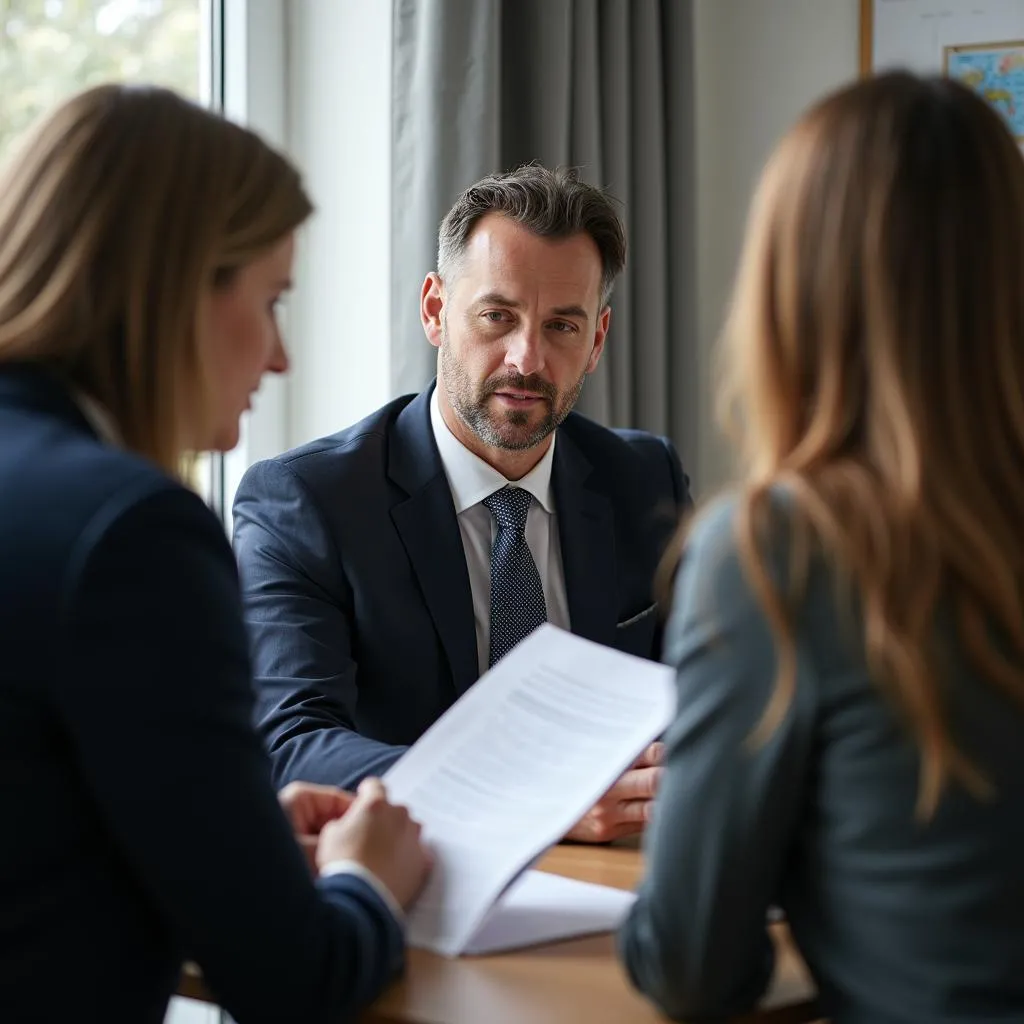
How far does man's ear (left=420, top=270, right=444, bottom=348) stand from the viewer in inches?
88.3

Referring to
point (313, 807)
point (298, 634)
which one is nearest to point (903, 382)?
point (313, 807)

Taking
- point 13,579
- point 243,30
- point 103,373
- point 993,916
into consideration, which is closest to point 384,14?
point 243,30

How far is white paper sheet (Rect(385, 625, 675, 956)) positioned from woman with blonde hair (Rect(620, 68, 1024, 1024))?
8.8 inches

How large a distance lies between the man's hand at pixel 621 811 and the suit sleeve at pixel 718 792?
1.65ft

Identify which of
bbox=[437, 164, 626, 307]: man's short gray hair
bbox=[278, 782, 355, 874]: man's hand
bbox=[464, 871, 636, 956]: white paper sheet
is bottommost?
bbox=[464, 871, 636, 956]: white paper sheet

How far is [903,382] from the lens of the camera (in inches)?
38.3

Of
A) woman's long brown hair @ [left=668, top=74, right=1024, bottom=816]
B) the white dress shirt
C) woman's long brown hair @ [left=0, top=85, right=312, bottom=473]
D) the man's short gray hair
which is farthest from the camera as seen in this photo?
the man's short gray hair

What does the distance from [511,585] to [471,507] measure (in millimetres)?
133

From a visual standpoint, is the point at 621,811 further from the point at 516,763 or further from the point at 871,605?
the point at 871,605

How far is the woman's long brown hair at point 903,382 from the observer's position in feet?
3.12

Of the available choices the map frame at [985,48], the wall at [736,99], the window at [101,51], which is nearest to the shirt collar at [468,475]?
the window at [101,51]

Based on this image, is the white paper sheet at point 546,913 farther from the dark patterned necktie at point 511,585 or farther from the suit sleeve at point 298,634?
the dark patterned necktie at point 511,585

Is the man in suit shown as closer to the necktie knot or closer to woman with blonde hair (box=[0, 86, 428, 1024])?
the necktie knot

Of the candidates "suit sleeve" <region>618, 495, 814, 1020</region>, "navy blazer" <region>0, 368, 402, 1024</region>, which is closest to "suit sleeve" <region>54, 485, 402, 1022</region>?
"navy blazer" <region>0, 368, 402, 1024</region>
